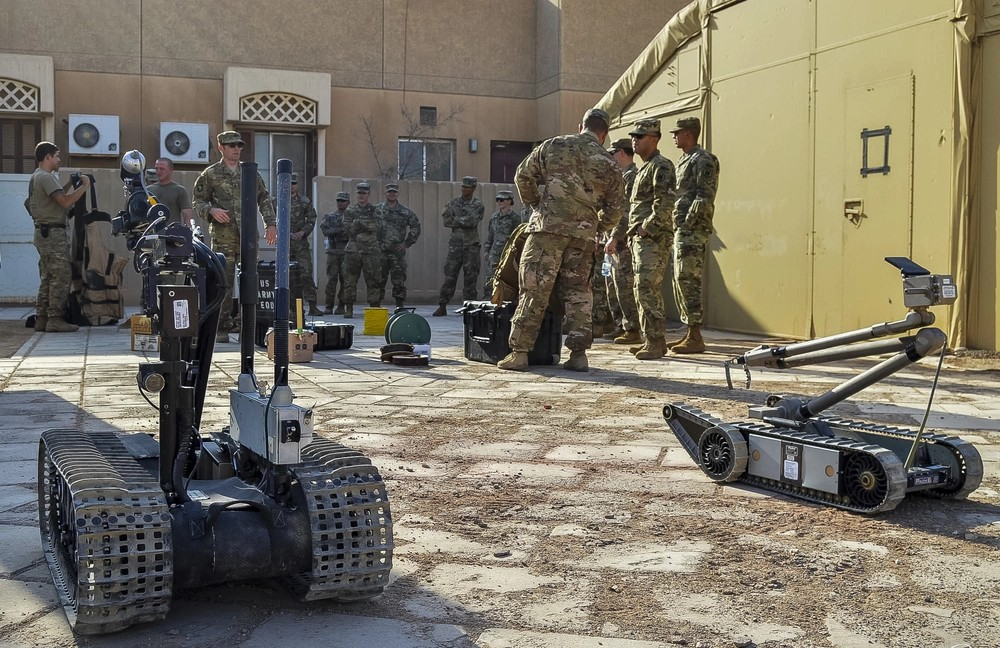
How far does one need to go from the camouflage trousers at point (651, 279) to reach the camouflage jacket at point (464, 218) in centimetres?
650

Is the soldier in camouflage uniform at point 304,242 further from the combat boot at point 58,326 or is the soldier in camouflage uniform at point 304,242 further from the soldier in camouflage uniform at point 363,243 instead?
the combat boot at point 58,326

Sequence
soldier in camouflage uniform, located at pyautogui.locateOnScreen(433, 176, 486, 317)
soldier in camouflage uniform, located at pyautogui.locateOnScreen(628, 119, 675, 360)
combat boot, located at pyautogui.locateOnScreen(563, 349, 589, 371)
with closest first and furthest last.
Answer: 1. combat boot, located at pyautogui.locateOnScreen(563, 349, 589, 371)
2. soldier in camouflage uniform, located at pyautogui.locateOnScreen(628, 119, 675, 360)
3. soldier in camouflage uniform, located at pyautogui.locateOnScreen(433, 176, 486, 317)

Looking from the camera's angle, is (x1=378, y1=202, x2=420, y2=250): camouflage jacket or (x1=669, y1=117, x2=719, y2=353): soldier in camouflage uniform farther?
(x1=378, y1=202, x2=420, y2=250): camouflage jacket

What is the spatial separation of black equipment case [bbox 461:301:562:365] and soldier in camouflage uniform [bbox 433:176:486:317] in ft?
20.8

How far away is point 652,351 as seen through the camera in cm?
952

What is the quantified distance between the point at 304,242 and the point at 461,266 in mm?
Answer: 2462

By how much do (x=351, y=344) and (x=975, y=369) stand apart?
5.65 metres

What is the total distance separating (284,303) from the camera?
9.36ft

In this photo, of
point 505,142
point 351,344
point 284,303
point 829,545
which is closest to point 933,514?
point 829,545

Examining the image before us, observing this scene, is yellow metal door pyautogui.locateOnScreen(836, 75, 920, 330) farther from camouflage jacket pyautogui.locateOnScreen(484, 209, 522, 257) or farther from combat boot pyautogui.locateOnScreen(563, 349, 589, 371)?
camouflage jacket pyautogui.locateOnScreen(484, 209, 522, 257)

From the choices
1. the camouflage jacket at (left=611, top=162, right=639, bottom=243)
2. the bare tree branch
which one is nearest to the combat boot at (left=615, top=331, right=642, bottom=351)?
the camouflage jacket at (left=611, top=162, right=639, bottom=243)

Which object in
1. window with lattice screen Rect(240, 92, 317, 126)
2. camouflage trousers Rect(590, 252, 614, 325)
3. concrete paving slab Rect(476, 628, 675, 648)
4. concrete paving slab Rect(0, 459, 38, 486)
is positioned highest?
window with lattice screen Rect(240, 92, 317, 126)

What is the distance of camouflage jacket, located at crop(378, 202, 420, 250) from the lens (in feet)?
51.2

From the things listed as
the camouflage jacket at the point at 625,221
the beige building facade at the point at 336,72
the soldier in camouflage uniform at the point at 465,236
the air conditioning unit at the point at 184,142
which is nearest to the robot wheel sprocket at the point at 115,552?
the camouflage jacket at the point at 625,221
